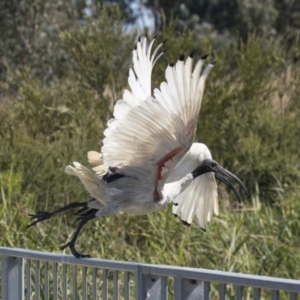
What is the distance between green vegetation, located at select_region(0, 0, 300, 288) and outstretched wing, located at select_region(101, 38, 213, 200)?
2040 mm

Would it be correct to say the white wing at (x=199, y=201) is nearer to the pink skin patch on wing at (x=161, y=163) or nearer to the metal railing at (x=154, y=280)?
the pink skin patch on wing at (x=161, y=163)

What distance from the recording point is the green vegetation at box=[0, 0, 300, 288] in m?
8.03

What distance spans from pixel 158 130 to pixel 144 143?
0.53 feet

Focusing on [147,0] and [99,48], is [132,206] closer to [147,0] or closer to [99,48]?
[99,48]

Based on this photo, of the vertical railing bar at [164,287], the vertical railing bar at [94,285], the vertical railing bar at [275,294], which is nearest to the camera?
the vertical railing bar at [275,294]

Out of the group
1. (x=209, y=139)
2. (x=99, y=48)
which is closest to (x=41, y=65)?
(x=99, y=48)

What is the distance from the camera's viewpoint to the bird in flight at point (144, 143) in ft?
16.4

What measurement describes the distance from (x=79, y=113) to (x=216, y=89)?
2.17 metres

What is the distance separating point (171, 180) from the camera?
5.87 metres

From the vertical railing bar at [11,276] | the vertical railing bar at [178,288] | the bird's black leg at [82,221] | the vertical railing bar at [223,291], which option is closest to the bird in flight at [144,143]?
the bird's black leg at [82,221]

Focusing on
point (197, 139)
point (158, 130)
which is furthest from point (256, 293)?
point (197, 139)

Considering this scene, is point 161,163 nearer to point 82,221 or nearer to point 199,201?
point 82,221

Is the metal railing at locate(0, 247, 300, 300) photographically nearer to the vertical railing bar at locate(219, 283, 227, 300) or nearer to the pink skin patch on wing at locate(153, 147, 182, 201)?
the vertical railing bar at locate(219, 283, 227, 300)

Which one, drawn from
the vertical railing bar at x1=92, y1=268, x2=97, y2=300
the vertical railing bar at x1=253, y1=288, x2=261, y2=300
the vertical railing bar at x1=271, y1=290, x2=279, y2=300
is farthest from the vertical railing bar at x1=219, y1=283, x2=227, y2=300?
the vertical railing bar at x1=92, y1=268, x2=97, y2=300
